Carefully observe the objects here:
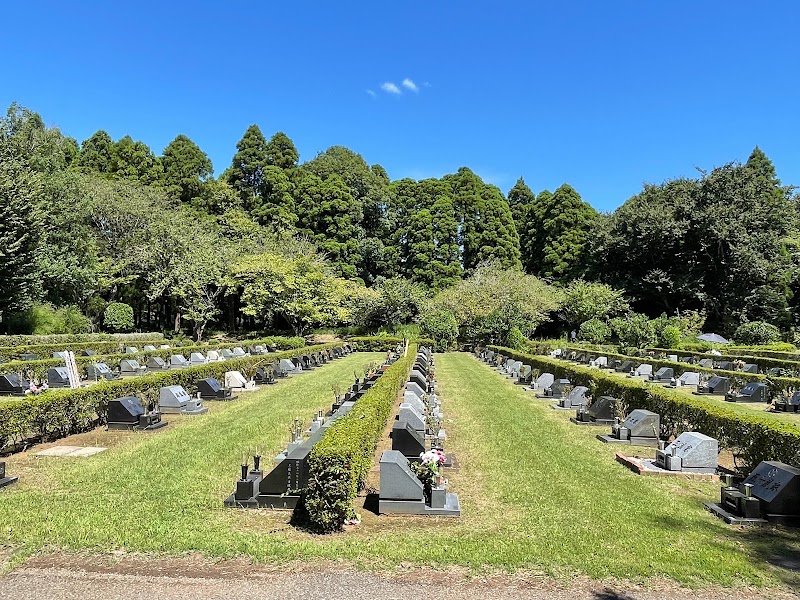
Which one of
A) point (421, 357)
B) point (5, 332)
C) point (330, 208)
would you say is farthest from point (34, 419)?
point (330, 208)

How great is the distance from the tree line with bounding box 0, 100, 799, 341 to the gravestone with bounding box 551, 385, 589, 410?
27044mm

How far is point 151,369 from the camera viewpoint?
24.4 meters

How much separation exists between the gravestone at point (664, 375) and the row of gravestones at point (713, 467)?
986 centimetres

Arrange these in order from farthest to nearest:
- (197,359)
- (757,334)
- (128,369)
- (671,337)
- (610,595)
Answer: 1. (757,334)
2. (671,337)
3. (197,359)
4. (128,369)
5. (610,595)

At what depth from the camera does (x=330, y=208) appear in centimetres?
5638

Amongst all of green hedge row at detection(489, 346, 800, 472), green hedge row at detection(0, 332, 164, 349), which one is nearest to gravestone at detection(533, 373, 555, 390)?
green hedge row at detection(489, 346, 800, 472)

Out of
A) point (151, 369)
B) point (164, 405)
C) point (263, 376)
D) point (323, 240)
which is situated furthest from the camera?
point (323, 240)

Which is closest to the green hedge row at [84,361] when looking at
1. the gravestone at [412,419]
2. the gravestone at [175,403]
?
the gravestone at [175,403]

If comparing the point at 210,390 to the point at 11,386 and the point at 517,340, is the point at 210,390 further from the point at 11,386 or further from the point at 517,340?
the point at 517,340

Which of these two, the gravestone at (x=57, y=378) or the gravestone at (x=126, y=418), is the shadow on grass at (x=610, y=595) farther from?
the gravestone at (x=57, y=378)

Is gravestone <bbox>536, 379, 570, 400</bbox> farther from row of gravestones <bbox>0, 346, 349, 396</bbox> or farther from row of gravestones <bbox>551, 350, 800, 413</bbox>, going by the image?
row of gravestones <bbox>0, 346, 349, 396</bbox>

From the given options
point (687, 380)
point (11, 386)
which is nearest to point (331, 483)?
point (11, 386)

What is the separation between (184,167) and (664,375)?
166 ft

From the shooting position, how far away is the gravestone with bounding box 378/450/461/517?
7.19 m
